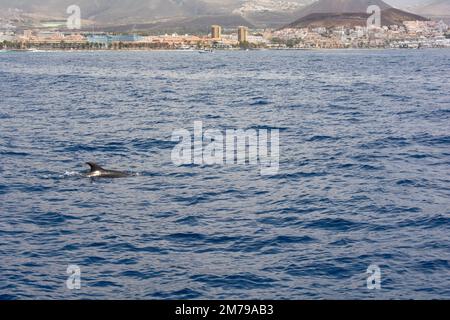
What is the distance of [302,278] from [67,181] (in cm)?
1430

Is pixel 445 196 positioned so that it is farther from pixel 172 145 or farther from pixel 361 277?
pixel 172 145

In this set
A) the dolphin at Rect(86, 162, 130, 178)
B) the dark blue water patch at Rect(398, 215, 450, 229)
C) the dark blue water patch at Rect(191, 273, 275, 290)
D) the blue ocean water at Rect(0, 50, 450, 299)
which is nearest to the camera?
the dark blue water patch at Rect(191, 273, 275, 290)

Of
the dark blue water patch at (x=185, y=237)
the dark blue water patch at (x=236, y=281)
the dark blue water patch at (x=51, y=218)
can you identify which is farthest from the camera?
the dark blue water patch at (x=51, y=218)

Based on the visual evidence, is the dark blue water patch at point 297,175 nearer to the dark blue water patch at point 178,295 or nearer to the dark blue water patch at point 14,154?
the dark blue water patch at point 178,295

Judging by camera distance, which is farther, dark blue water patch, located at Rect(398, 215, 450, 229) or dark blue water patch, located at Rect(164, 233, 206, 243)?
dark blue water patch, located at Rect(398, 215, 450, 229)

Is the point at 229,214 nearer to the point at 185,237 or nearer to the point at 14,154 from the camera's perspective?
the point at 185,237

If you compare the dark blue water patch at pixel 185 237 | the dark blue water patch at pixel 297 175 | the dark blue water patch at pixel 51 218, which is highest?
the dark blue water patch at pixel 297 175

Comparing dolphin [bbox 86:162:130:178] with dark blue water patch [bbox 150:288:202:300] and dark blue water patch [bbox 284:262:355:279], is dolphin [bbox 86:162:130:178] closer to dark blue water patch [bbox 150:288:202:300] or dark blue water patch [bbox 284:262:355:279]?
dark blue water patch [bbox 284:262:355:279]

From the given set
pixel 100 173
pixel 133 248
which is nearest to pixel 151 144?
pixel 100 173

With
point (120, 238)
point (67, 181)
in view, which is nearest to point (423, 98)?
point (67, 181)

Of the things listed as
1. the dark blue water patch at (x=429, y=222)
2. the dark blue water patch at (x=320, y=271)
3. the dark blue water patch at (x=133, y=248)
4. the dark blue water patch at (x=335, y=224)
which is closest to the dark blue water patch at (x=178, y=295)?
the dark blue water patch at (x=320, y=271)

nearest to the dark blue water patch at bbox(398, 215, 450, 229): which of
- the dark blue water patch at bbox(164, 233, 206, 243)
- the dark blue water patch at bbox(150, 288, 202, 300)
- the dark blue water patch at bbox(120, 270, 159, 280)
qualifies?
the dark blue water patch at bbox(164, 233, 206, 243)

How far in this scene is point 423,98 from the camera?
212ft

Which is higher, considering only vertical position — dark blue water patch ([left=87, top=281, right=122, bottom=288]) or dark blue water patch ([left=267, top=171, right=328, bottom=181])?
dark blue water patch ([left=267, top=171, right=328, bottom=181])
